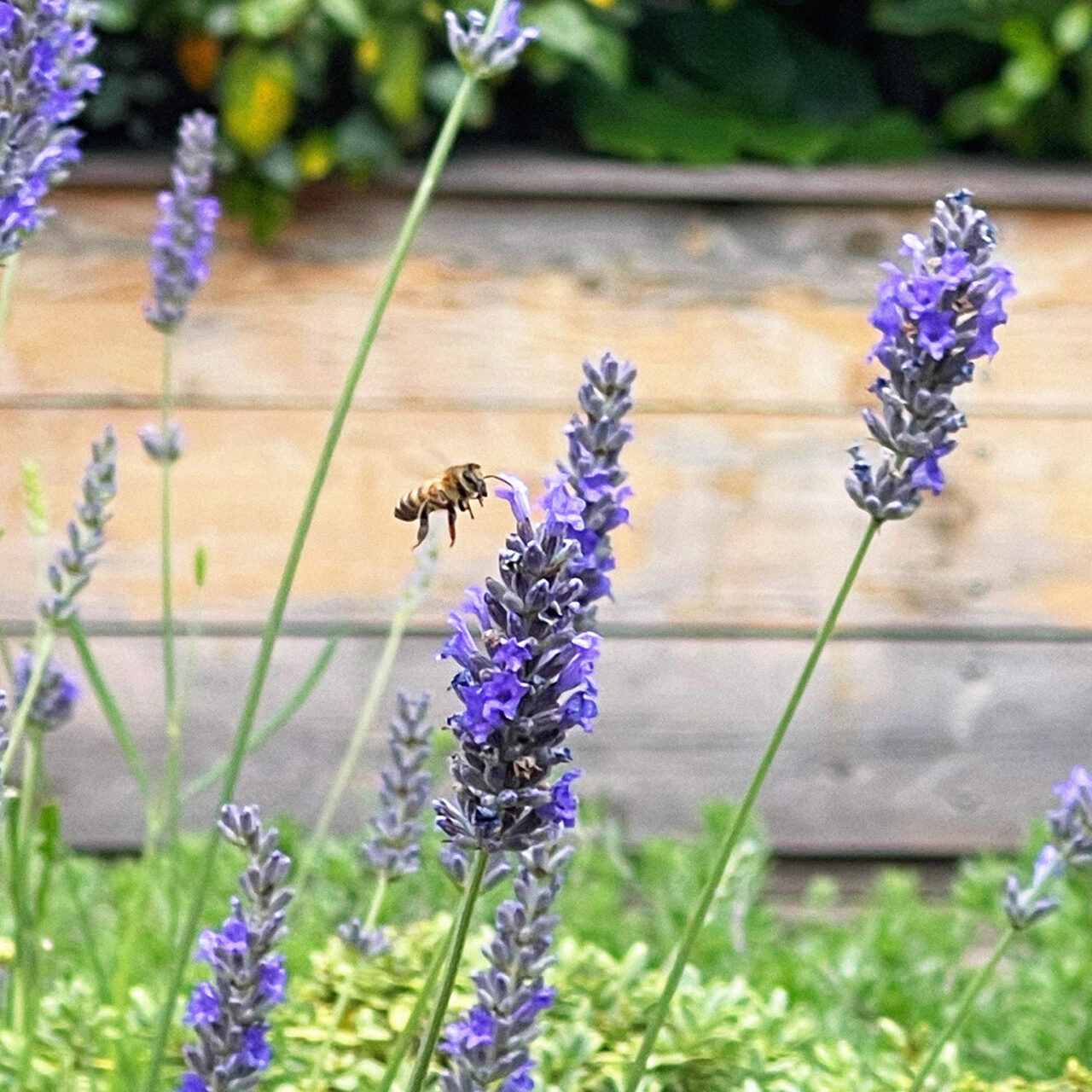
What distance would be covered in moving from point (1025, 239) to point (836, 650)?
0.63 meters

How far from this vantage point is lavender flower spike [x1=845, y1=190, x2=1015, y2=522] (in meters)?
0.93

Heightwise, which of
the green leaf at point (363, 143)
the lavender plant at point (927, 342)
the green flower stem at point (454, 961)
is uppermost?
the green leaf at point (363, 143)

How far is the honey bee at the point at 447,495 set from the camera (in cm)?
104

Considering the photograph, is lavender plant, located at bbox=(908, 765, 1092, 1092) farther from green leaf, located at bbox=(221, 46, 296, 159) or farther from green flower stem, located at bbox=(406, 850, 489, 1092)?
green leaf, located at bbox=(221, 46, 296, 159)

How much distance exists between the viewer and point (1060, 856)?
1.11 metres

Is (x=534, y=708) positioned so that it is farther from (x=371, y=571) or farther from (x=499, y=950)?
(x=371, y=571)

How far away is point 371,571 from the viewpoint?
104 inches

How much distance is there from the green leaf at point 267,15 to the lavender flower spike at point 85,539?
4.21 ft

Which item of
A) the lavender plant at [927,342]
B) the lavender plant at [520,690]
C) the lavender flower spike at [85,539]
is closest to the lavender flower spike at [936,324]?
the lavender plant at [927,342]

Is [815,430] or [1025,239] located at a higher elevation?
[1025,239]

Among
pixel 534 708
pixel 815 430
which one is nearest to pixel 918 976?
pixel 815 430

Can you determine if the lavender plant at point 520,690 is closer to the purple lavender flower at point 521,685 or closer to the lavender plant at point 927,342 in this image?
the purple lavender flower at point 521,685

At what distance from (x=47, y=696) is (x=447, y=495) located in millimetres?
536

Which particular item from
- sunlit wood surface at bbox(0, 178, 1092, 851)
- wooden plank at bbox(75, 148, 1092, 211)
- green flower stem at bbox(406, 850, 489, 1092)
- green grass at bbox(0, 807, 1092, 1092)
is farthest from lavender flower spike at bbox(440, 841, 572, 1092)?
wooden plank at bbox(75, 148, 1092, 211)
